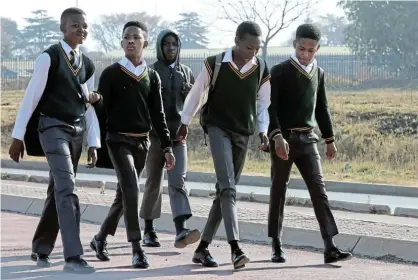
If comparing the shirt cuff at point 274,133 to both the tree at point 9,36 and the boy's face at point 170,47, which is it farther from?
the tree at point 9,36

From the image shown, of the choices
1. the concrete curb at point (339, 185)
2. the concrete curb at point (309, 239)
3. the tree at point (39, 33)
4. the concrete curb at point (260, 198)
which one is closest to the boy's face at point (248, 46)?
the concrete curb at point (309, 239)

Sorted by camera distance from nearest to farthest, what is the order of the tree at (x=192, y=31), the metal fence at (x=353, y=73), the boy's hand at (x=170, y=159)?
the boy's hand at (x=170, y=159)
the metal fence at (x=353, y=73)
the tree at (x=192, y=31)

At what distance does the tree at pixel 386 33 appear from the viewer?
128 ft

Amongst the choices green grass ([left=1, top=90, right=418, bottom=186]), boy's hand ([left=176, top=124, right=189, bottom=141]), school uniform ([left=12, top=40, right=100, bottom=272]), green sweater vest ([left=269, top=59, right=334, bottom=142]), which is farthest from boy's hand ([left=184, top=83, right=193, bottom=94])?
green grass ([left=1, top=90, right=418, bottom=186])

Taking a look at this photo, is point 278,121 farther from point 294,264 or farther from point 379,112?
point 379,112

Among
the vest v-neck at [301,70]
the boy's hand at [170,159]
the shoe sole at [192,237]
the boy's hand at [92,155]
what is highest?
the vest v-neck at [301,70]

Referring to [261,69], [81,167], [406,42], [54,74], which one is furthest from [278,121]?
[406,42]

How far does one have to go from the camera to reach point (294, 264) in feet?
30.3

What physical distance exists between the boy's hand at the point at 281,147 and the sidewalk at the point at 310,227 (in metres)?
1.53

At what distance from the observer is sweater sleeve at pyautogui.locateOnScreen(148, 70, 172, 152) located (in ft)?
30.7

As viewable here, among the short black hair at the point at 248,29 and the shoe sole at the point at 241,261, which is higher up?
the short black hair at the point at 248,29

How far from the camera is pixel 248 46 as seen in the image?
9.01 metres

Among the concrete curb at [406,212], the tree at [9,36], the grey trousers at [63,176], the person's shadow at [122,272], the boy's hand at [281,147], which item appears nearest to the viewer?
the person's shadow at [122,272]

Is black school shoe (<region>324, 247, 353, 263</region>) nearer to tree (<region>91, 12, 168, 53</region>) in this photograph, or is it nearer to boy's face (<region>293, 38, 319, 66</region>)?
boy's face (<region>293, 38, 319, 66</region>)
